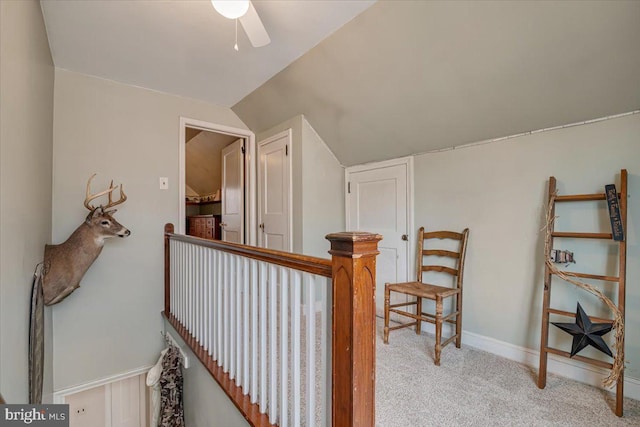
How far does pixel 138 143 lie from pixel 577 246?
368cm

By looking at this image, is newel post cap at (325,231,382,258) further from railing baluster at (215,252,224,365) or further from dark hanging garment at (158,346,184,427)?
dark hanging garment at (158,346,184,427)

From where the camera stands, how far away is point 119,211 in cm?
268

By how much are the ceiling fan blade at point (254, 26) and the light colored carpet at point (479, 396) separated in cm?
221

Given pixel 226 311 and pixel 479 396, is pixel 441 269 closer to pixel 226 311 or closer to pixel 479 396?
pixel 479 396

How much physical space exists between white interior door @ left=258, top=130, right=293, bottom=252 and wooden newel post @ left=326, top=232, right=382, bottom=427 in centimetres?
215

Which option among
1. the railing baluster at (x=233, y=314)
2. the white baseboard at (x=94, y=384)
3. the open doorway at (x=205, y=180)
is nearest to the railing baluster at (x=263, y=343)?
the railing baluster at (x=233, y=314)

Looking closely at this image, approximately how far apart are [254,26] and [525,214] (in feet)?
Result: 7.14

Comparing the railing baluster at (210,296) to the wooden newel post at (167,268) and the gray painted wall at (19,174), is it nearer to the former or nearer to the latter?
the gray painted wall at (19,174)

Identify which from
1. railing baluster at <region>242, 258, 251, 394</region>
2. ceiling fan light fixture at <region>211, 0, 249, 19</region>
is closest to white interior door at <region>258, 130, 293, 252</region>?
railing baluster at <region>242, 258, 251, 394</region>

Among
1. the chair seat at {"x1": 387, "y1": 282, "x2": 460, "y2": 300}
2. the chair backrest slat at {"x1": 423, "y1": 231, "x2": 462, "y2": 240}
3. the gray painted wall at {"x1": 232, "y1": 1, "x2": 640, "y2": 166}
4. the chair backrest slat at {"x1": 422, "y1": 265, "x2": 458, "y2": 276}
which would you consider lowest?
the chair seat at {"x1": 387, "y1": 282, "x2": 460, "y2": 300}

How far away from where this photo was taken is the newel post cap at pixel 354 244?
2.99ft

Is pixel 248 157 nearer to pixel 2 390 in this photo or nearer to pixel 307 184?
pixel 307 184

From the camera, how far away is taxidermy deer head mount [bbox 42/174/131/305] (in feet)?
6.85

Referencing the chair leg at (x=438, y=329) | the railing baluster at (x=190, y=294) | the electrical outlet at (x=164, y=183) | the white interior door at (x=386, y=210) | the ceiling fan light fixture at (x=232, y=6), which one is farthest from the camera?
the electrical outlet at (x=164, y=183)
